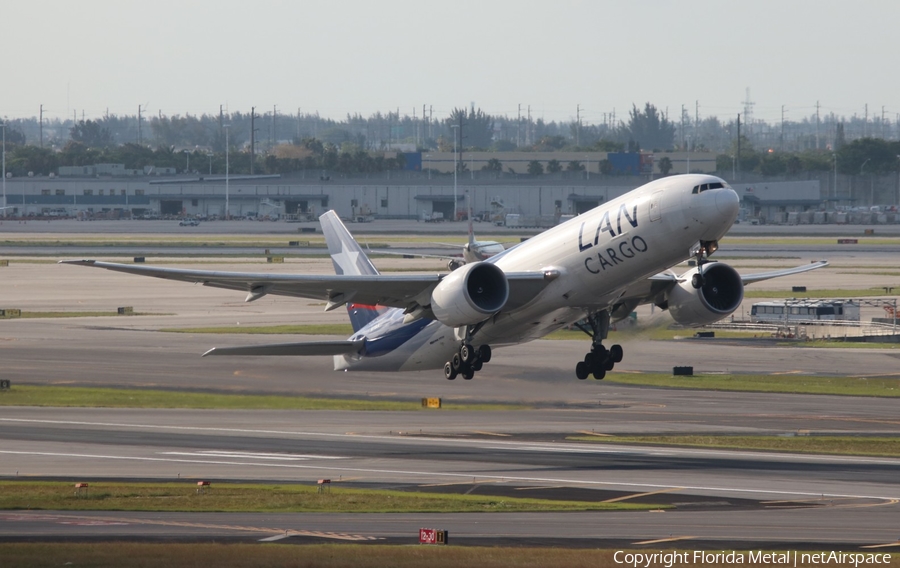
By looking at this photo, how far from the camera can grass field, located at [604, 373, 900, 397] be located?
241 ft

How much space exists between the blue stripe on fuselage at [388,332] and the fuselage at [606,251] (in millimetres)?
971

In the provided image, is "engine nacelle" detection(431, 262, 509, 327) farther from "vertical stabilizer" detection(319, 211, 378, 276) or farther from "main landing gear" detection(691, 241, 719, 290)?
"vertical stabilizer" detection(319, 211, 378, 276)

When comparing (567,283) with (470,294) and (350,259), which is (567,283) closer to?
(470,294)

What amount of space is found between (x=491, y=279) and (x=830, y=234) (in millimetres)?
164858

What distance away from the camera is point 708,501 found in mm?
44500

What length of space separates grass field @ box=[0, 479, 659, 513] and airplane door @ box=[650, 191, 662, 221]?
1066 centimetres

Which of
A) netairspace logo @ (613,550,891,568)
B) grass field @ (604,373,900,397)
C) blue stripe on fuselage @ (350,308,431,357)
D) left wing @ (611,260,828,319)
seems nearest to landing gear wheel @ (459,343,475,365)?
blue stripe on fuselage @ (350,308,431,357)

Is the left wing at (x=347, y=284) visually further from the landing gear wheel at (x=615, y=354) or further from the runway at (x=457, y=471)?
A: the runway at (x=457, y=471)

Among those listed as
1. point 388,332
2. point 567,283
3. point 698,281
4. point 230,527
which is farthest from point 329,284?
point 698,281

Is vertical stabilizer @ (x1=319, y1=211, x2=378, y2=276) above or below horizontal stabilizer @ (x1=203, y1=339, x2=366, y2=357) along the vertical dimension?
above

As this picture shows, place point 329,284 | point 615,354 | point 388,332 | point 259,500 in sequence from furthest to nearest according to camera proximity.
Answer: point 388,332 < point 615,354 < point 329,284 < point 259,500

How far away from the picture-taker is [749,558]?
3478 cm

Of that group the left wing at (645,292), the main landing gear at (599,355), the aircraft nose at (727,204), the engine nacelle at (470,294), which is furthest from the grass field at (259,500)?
the aircraft nose at (727,204)

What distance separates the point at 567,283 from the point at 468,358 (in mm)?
5579
